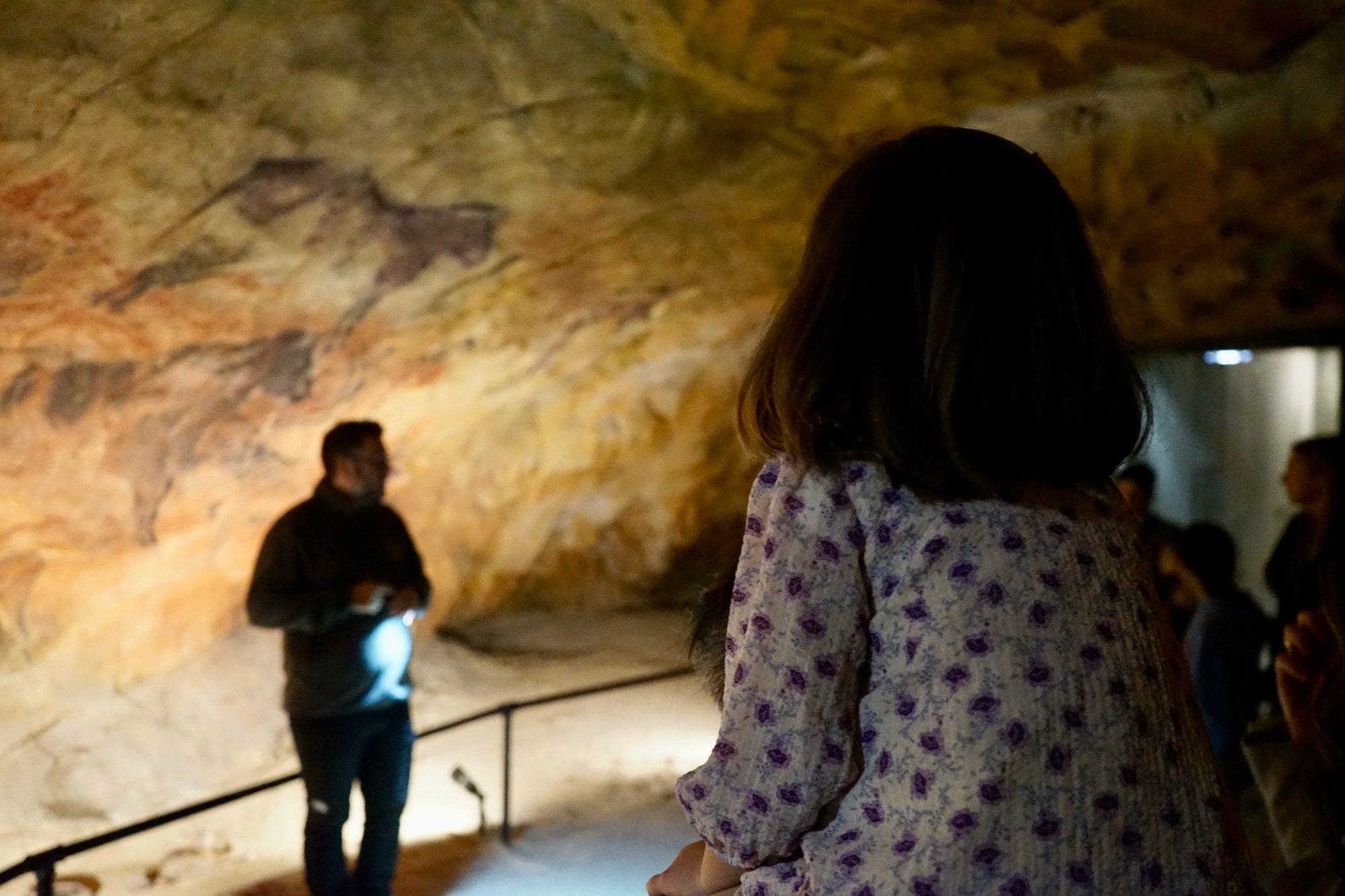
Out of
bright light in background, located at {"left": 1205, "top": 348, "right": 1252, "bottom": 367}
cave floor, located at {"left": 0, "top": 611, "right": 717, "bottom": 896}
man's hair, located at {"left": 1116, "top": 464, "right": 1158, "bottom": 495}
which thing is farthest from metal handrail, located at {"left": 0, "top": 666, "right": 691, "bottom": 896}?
bright light in background, located at {"left": 1205, "top": 348, "right": 1252, "bottom": 367}

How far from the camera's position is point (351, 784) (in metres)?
3.23

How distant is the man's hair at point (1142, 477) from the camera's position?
175 inches

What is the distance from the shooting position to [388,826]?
3.30m

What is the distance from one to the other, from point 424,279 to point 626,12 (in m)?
1.70

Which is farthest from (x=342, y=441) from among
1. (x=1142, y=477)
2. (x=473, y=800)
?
(x=1142, y=477)

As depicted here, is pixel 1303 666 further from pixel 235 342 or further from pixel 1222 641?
pixel 235 342

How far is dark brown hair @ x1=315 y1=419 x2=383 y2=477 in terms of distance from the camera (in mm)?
3236

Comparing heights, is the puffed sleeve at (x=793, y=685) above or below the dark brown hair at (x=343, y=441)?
below

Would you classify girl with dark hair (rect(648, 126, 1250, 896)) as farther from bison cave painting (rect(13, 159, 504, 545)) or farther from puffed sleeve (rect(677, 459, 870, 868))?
bison cave painting (rect(13, 159, 504, 545))

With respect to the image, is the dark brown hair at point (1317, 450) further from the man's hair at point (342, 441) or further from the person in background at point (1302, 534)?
the man's hair at point (342, 441)

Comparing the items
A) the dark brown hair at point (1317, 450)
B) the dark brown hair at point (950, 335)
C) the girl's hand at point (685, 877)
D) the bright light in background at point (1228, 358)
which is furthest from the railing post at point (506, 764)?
the bright light in background at point (1228, 358)

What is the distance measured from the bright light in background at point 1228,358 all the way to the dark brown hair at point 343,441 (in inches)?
226

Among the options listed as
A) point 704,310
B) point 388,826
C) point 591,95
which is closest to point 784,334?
point 388,826

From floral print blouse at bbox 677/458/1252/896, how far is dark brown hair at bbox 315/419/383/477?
98.4 inches
